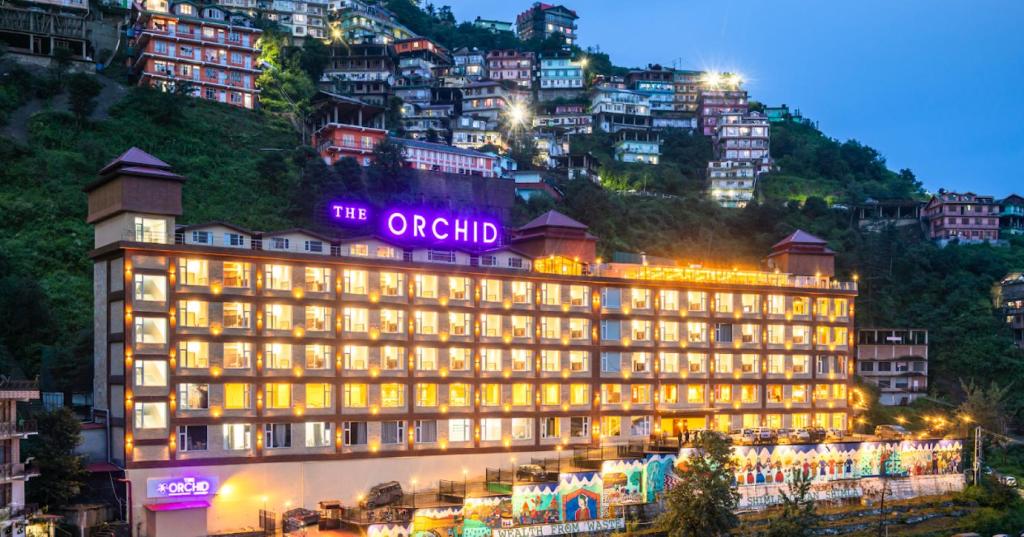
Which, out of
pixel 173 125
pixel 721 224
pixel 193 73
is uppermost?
pixel 193 73

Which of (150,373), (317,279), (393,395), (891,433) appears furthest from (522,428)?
(891,433)

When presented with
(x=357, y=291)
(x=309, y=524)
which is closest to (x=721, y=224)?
(x=357, y=291)

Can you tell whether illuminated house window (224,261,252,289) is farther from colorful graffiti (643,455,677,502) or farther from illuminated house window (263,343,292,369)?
colorful graffiti (643,455,677,502)

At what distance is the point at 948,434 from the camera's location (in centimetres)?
10238

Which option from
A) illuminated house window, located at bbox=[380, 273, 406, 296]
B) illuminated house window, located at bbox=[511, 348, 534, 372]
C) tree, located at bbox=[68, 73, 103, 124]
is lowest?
illuminated house window, located at bbox=[511, 348, 534, 372]

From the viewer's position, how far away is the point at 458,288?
7912 centimetres

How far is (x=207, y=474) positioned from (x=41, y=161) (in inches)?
2403

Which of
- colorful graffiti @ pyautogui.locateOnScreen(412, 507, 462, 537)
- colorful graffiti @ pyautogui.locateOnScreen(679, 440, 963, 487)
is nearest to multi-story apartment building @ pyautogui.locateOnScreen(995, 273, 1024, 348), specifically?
colorful graffiti @ pyautogui.locateOnScreen(679, 440, 963, 487)

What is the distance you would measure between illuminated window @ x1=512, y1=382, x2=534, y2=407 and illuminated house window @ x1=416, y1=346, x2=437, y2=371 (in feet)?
24.2

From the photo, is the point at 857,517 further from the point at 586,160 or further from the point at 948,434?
the point at 586,160

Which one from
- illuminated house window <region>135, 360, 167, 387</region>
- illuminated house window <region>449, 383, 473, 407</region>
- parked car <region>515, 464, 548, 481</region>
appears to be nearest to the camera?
illuminated house window <region>135, 360, 167, 387</region>

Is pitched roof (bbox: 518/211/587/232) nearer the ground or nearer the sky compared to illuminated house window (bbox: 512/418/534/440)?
nearer the sky

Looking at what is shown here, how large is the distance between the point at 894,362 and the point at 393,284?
79.6m

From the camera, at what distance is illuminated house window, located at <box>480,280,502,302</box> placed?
80375mm
